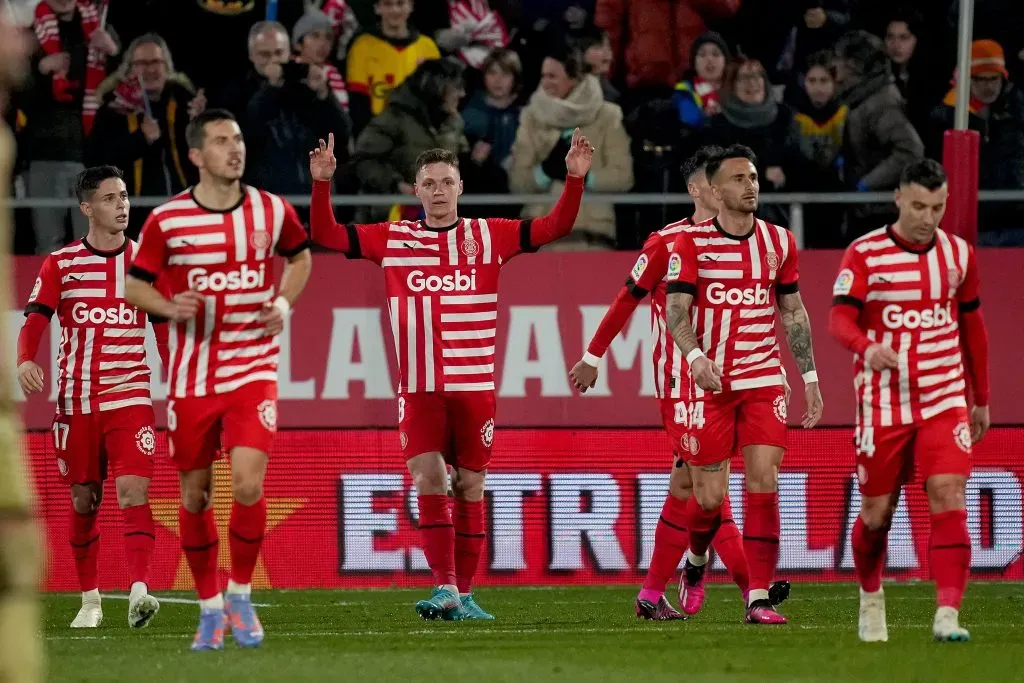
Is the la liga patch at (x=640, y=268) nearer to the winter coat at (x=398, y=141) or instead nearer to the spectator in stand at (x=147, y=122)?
the winter coat at (x=398, y=141)

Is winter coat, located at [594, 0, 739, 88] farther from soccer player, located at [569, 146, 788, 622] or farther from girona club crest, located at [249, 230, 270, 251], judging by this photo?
girona club crest, located at [249, 230, 270, 251]

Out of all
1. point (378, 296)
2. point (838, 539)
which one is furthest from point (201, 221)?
point (838, 539)

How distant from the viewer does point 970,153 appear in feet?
40.4

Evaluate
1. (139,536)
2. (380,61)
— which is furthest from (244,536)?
(380,61)

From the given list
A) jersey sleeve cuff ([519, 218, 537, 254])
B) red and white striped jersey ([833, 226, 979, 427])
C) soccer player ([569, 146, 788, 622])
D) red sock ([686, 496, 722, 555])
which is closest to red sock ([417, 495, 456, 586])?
soccer player ([569, 146, 788, 622])

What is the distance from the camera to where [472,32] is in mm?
14594

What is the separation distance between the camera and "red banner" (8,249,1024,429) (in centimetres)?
1284

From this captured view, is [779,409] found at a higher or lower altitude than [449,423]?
higher

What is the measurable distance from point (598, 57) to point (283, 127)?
8.12 feet

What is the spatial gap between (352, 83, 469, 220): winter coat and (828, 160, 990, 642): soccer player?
591 cm

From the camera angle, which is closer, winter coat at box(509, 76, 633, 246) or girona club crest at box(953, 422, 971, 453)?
girona club crest at box(953, 422, 971, 453)

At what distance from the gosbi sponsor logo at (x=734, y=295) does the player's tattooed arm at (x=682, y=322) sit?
13 centimetres

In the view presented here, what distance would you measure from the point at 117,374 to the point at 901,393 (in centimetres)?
433

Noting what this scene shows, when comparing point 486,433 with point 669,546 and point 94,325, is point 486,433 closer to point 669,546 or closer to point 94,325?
point 669,546
